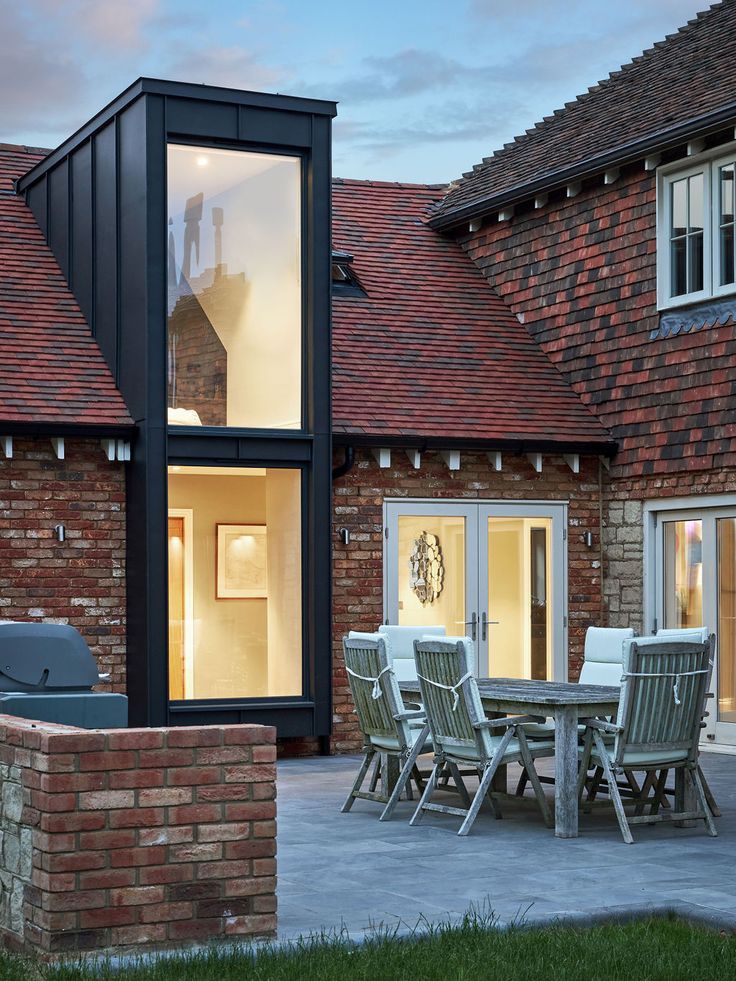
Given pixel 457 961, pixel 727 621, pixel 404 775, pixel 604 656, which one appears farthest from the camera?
pixel 727 621

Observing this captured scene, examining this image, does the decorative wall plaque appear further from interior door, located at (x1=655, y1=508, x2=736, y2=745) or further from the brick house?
interior door, located at (x1=655, y1=508, x2=736, y2=745)

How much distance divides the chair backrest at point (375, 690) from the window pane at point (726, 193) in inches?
213

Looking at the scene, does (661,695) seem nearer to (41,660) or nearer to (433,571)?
(41,660)

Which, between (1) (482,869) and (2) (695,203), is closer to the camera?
(1) (482,869)

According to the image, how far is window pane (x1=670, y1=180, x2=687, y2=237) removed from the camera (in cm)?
1274

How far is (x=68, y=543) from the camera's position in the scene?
1153 cm

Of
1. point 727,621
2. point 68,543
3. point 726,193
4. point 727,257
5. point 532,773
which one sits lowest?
point 532,773

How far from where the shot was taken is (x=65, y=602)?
11.5m

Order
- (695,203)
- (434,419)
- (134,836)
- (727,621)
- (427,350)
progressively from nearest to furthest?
1. (134,836)
2. (727,621)
3. (695,203)
4. (434,419)
5. (427,350)

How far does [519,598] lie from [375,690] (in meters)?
4.63

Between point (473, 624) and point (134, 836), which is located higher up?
point (473, 624)

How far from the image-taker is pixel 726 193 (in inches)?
481

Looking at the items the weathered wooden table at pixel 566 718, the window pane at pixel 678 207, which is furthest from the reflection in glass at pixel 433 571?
the weathered wooden table at pixel 566 718

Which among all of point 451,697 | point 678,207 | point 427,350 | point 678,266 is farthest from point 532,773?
point 427,350
